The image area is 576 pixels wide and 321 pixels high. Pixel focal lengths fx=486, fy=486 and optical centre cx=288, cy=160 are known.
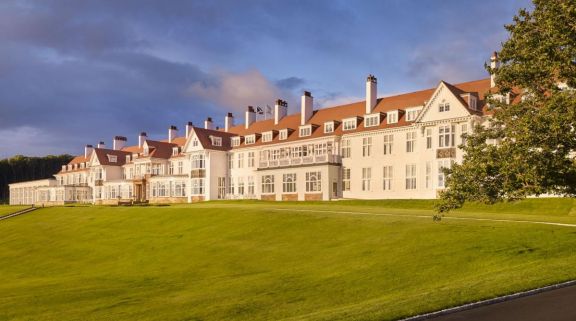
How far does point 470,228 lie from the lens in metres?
28.6

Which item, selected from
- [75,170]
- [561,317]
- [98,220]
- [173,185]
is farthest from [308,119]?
[75,170]

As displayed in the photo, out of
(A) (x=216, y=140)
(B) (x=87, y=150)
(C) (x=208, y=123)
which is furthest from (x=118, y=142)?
(A) (x=216, y=140)

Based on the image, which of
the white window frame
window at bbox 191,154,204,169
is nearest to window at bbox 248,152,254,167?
window at bbox 191,154,204,169

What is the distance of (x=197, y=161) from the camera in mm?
81812

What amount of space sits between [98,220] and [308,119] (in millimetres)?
35426

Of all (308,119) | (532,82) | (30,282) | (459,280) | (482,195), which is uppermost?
(308,119)

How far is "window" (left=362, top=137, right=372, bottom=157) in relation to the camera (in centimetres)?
6266

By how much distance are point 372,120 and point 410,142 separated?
7189mm

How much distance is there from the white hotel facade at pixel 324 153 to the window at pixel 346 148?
0.44 feet

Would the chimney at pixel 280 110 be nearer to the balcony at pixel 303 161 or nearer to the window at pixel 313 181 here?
the balcony at pixel 303 161

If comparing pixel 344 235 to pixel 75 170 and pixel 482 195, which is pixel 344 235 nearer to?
pixel 482 195

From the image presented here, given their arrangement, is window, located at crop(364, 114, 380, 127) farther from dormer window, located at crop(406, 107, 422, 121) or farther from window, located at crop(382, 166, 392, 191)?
window, located at crop(382, 166, 392, 191)

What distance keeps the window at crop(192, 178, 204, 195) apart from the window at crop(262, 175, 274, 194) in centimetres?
1377

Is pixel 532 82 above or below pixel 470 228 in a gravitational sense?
above
